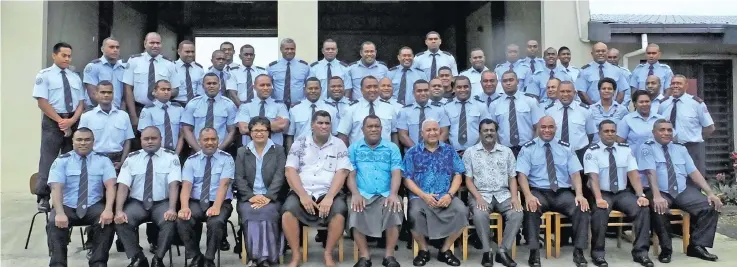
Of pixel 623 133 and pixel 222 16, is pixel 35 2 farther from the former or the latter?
pixel 623 133

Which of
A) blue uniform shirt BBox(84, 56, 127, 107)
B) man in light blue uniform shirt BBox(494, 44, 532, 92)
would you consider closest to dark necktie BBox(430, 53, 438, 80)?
man in light blue uniform shirt BBox(494, 44, 532, 92)

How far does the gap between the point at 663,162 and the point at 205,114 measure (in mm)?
4121

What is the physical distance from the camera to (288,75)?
6.28 metres

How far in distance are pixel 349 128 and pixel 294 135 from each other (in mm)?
545

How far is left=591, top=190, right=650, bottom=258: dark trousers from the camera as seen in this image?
507 centimetres

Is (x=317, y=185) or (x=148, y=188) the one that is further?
(x=317, y=185)

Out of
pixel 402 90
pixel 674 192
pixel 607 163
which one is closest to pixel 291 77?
pixel 402 90

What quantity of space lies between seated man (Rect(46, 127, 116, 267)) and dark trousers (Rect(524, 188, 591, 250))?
3283 mm

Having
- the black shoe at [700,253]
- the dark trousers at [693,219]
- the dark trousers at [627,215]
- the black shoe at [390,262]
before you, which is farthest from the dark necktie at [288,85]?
the black shoe at [700,253]

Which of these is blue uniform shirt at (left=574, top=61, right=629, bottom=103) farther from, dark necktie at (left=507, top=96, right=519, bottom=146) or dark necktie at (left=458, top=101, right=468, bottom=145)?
dark necktie at (left=458, top=101, right=468, bottom=145)

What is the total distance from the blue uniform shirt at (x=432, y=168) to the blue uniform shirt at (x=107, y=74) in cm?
Result: 286

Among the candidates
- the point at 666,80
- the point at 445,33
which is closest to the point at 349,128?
the point at 666,80

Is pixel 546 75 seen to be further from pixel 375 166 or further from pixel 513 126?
pixel 375 166

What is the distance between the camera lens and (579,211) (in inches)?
201
